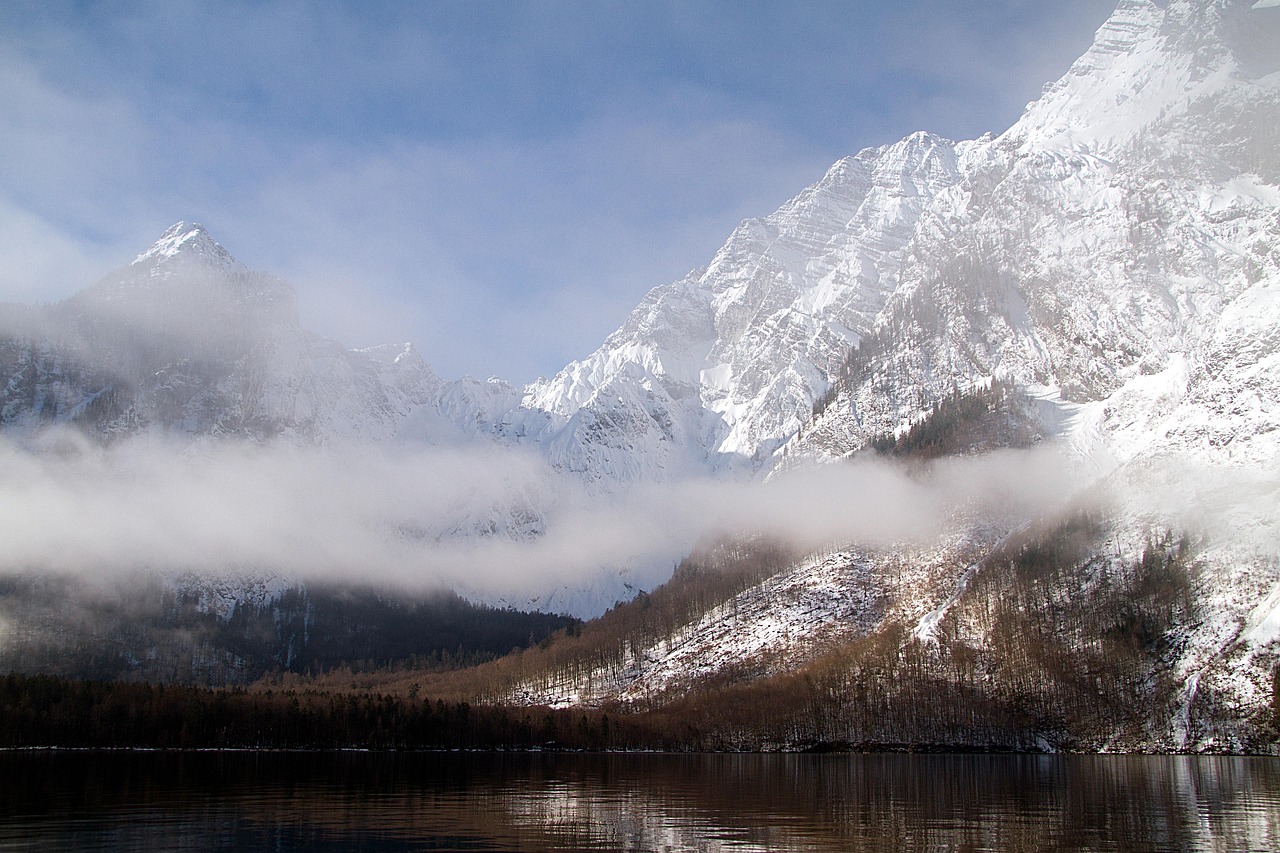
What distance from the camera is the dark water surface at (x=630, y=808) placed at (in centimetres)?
5672

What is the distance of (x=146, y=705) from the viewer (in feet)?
636

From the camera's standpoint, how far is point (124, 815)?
69875 millimetres

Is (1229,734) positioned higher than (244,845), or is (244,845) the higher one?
(244,845)

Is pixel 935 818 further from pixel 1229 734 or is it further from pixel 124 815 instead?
pixel 1229 734

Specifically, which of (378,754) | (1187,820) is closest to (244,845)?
(1187,820)

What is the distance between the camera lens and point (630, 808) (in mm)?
78562

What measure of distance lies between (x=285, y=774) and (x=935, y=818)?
87143 millimetres

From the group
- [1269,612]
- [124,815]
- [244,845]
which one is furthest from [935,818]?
[1269,612]

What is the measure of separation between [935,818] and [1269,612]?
546 ft

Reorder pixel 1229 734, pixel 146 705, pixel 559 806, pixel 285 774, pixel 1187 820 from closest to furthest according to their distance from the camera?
pixel 1187 820, pixel 559 806, pixel 285 774, pixel 1229 734, pixel 146 705

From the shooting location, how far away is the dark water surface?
56719 mm

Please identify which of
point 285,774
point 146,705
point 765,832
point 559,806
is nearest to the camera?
point 765,832

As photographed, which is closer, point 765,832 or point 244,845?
point 244,845

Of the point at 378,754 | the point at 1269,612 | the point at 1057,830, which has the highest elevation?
the point at 1269,612
